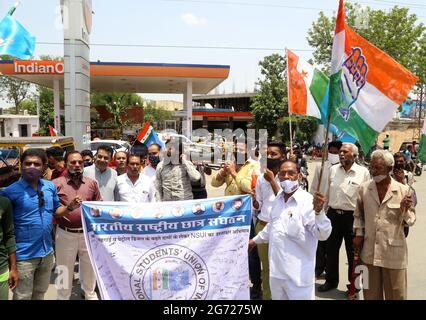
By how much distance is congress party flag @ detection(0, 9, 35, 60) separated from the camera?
6227mm

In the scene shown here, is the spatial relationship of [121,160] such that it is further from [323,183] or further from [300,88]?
[300,88]

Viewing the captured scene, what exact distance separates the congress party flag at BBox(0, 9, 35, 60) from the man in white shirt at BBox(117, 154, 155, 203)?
9.83 feet

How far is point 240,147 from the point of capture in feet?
16.6

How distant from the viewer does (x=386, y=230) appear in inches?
145

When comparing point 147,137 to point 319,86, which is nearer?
point 319,86

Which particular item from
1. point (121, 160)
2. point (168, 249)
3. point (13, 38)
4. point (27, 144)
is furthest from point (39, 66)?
point (168, 249)

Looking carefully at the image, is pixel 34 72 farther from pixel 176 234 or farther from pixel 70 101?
pixel 176 234

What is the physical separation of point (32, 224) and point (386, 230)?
3.15m

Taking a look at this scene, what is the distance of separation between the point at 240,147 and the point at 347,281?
2230mm

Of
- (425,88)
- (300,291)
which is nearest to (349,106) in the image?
(300,291)

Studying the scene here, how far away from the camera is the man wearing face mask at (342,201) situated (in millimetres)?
4789

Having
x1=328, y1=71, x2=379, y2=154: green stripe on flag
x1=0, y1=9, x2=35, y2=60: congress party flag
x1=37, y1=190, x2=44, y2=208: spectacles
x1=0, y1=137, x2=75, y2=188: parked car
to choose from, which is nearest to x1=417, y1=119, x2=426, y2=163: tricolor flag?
x1=328, y1=71, x2=379, y2=154: green stripe on flag

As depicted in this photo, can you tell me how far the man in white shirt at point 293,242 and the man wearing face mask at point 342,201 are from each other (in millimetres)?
1565
